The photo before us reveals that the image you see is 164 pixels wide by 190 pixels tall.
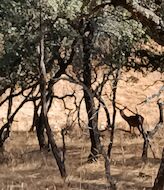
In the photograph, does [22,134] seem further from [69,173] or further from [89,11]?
[89,11]

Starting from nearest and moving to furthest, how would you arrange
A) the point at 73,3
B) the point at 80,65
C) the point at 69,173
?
the point at 73,3
the point at 69,173
the point at 80,65

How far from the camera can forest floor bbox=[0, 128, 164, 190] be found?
35.4 ft

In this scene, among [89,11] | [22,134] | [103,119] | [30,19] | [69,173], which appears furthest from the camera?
[103,119]

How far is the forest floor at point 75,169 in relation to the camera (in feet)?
35.4

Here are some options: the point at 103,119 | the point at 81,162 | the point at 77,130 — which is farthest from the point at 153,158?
the point at 103,119

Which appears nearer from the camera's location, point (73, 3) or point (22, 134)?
point (73, 3)

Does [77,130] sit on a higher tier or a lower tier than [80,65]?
lower

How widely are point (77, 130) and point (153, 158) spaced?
7.74 m

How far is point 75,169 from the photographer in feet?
42.1

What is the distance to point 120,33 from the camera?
1148 cm

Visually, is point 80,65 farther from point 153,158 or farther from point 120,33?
point 153,158

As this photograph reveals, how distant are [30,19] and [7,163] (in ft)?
13.6

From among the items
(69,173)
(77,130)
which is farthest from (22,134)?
(69,173)

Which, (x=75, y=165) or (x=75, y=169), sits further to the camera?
(x=75, y=165)
